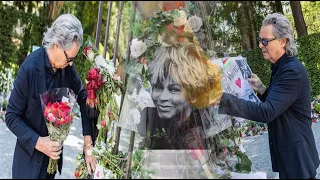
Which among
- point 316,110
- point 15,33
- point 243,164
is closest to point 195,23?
point 243,164

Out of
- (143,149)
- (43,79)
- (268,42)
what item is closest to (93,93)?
(43,79)

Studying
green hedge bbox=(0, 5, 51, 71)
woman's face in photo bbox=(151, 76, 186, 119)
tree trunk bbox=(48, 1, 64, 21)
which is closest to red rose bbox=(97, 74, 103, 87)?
woman's face in photo bbox=(151, 76, 186, 119)

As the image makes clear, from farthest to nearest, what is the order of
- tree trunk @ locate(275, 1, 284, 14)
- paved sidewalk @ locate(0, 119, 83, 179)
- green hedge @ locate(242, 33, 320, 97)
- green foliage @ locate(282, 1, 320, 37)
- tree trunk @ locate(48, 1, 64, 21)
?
tree trunk @ locate(48, 1, 64, 21), paved sidewalk @ locate(0, 119, 83, 179), tree trunk @ locate(275, 1, 284, 14), green foliage @ locate(282, 1, 320, 37), green hedge @ locate(242, 33, 320, 97)

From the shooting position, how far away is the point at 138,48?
1.52m

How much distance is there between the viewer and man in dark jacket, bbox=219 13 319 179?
1.41 m

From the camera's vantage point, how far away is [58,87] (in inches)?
65.2

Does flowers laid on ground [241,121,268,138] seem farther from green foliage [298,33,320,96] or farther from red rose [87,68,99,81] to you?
red rose [87,68,99,81]

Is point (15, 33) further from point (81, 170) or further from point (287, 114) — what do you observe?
point (287, 114)

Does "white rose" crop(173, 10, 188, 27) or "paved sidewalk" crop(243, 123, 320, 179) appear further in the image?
"paved sidewalk" crop(243, 123, 320, 179)

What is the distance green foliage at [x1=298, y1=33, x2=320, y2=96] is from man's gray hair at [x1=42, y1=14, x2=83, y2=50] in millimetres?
1252

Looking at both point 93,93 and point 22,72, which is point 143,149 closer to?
point 93,93

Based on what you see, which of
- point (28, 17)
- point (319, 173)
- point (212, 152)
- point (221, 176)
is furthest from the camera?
point (28, 17)

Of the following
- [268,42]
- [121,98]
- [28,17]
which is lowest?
[121,98]

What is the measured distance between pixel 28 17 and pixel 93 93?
17.9 feet
